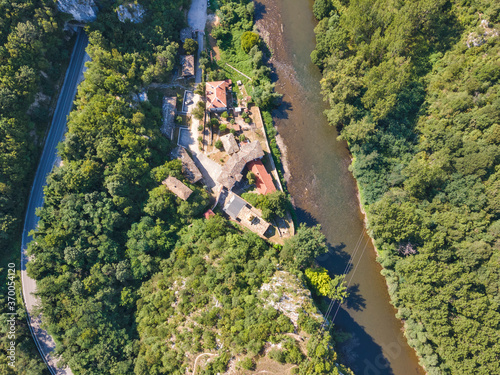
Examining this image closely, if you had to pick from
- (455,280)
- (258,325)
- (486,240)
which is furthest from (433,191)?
(258,325)

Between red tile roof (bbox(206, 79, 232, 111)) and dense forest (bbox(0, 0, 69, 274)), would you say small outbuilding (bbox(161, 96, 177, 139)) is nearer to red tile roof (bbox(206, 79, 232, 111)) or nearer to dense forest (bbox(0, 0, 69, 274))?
red tile roof (bbox(206, 79, 232, 111))

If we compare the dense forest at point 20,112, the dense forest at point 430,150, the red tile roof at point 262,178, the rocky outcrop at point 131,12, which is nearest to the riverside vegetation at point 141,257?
the rocky outcrop at point 131,12

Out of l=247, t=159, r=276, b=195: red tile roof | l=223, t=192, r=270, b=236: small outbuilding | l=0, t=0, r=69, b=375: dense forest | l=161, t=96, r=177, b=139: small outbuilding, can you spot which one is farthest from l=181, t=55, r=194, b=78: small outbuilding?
l=223, t=192, r=270, b=236: small outbuilding

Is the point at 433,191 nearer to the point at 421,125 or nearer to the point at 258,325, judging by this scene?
the point at 421,125

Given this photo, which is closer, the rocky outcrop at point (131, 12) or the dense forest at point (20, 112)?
the dense forest at point (20, 112)

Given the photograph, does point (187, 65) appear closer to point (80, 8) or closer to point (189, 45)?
point (189, 45)

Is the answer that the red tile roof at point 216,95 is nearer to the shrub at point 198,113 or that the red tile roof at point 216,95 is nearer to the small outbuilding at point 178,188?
the shrub at point 198,113
